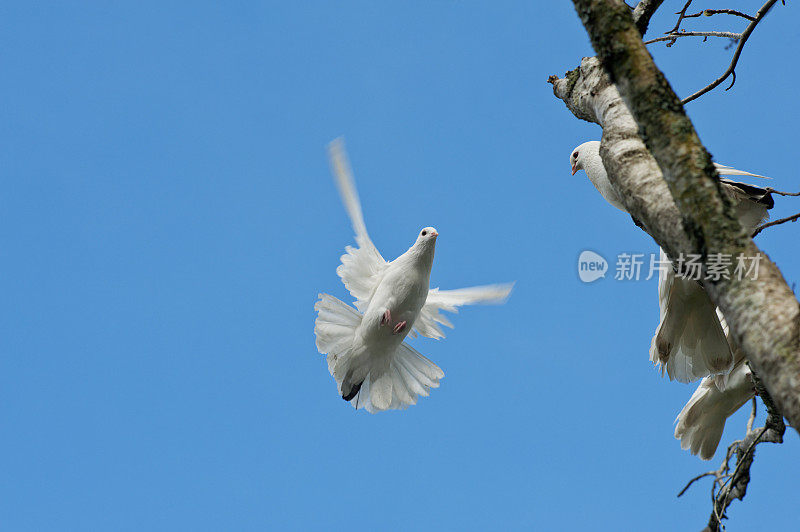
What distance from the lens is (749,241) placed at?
2.11 metres

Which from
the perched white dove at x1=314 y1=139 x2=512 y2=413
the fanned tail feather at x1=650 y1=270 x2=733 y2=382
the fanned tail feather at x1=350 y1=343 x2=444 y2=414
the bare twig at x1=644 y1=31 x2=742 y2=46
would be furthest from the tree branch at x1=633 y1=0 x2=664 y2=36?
the fanned tail feather at x1=350 y1=343 x2=444 y2=414

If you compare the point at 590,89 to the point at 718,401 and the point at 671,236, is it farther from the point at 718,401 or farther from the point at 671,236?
the point at 718,401

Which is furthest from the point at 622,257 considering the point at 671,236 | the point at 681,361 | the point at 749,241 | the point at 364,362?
the point at 749,241

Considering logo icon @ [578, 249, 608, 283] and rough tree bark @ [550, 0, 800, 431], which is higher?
logo icon @ [578, 249, 608, 283]

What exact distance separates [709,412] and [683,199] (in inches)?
210

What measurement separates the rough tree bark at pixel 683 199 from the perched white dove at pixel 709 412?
4211 mm

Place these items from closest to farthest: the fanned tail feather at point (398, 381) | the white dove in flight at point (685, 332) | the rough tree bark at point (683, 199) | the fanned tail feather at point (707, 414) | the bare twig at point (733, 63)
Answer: the rough tree bark at point (683, 199) < the bare twig at point (733, 63) < the white dove in flight at point (685, 332) < the fanned tail feather at point (707, 414) < the fanned tail feather at point (398, 381)

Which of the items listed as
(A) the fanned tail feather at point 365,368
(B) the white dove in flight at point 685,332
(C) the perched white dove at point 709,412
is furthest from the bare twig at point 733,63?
(A) the fanned tail feather at point 365,368

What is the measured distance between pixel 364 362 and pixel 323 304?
67cm

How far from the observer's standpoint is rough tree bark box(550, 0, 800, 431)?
6.41ft

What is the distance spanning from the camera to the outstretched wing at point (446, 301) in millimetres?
6973

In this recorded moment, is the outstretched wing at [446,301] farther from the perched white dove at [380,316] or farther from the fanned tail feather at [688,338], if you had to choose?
the fanned tail feather at [688,338]

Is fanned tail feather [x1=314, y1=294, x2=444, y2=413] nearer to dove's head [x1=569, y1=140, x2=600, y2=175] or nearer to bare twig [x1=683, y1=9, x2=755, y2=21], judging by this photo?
dove's head [x1=569, y1=140, x2=600, y2=175]

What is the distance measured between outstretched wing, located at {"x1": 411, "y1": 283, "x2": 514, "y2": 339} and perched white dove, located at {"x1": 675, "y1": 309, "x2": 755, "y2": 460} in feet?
6.19
